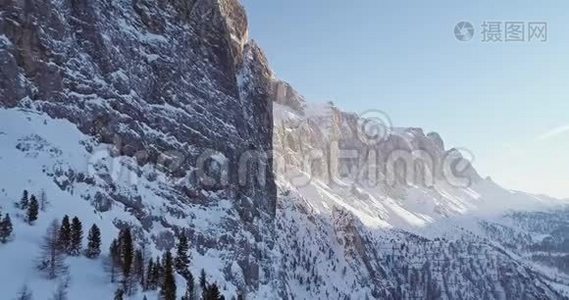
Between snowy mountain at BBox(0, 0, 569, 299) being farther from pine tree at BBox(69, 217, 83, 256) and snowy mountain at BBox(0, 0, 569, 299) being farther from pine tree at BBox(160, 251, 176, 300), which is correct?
pine tree at BBox(69, 217, 83, 256)

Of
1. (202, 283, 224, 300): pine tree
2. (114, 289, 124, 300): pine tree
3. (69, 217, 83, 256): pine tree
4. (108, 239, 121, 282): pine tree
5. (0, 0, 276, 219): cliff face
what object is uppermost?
(0, 0, 276, 219): cliff face

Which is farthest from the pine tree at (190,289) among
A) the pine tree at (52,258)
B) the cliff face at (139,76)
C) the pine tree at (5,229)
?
the cliff face at (139,76)

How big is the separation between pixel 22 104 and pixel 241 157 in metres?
63.6

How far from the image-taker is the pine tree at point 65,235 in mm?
103375

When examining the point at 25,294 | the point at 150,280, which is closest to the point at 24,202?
the point at 25,294

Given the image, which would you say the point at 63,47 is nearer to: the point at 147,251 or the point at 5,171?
the point at 5,171

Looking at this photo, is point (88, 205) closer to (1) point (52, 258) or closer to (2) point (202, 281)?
(1) point (52, 258)

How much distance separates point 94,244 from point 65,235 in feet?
17.6

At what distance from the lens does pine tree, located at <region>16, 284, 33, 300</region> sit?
90.1 metres

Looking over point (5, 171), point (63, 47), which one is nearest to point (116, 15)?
point (63, 47)

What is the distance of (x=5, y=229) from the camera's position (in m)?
101

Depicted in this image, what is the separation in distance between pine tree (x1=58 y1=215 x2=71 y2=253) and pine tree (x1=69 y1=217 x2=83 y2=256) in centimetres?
80

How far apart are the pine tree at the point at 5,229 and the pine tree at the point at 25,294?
11.2m

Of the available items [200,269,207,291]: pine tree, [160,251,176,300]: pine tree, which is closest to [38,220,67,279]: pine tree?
[160,251,176,300]: pine tree
